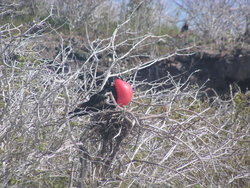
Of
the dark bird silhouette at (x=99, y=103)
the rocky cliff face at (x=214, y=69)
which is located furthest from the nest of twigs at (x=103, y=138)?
the rocky cliff face at (x=214, y=69)

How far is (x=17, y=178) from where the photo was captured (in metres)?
3.13

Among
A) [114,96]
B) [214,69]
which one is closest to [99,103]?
[114,96]

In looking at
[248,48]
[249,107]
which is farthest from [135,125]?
[248,48]

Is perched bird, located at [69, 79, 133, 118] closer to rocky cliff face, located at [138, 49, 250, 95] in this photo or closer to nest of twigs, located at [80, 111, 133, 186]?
nest of twigs, located at [80, 111, 133, 186]

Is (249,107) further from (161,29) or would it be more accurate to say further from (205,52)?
(161,29)

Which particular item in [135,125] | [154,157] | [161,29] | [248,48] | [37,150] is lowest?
[161,29]

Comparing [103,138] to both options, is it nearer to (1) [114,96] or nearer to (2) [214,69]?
(1) [114,96]

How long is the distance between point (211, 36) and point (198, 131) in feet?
19.4

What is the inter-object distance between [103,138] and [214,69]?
225 inches

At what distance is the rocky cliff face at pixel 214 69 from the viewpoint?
302 inches

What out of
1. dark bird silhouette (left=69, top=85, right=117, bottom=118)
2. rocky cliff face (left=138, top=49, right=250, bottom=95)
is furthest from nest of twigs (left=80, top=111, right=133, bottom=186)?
rocky cliff face (left=138, top=49, right=250, bottom=95)

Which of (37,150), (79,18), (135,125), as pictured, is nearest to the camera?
(135,125)

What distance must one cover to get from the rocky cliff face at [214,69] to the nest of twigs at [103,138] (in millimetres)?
4546

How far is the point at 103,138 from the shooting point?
114 inches
